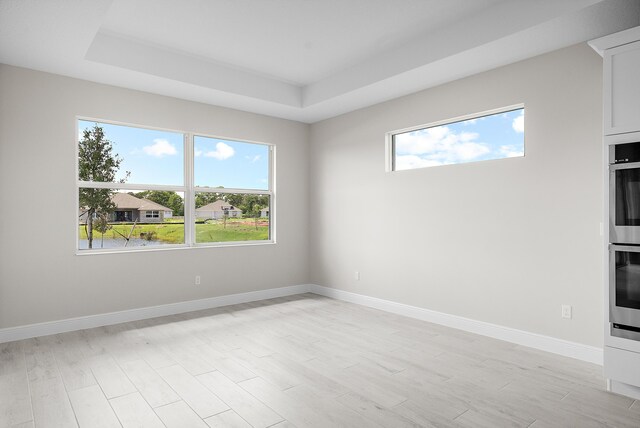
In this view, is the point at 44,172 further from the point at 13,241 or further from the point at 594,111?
the point at 594,111

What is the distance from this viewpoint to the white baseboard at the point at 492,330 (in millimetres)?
3250

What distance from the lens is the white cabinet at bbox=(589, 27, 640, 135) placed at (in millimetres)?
2568

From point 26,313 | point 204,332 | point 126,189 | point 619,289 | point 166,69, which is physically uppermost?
point 166,69

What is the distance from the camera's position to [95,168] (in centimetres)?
427

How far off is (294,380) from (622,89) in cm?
306

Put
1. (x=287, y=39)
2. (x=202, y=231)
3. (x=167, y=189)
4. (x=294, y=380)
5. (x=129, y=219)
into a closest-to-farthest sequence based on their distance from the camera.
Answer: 1. (x=294, y=380)
2. (x=287, y=39)
3. (x=129, y=219)
4. (x=167, y=189)
5. (x=202, y=231)

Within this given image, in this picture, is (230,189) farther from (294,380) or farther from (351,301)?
(294,380)

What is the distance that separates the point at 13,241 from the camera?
374 centimetres

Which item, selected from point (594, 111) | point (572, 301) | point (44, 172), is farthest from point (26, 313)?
point (594, 111)

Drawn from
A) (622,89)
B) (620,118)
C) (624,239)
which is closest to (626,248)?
(624,239)

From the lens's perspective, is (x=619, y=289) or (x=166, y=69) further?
(x=166, y=69)

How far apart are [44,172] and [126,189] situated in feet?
2.60

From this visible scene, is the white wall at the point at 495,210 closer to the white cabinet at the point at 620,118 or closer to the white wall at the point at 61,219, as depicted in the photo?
the white cabinet at the point at 620,118

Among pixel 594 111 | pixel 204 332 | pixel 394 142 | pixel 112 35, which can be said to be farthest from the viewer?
pixel 394 142
